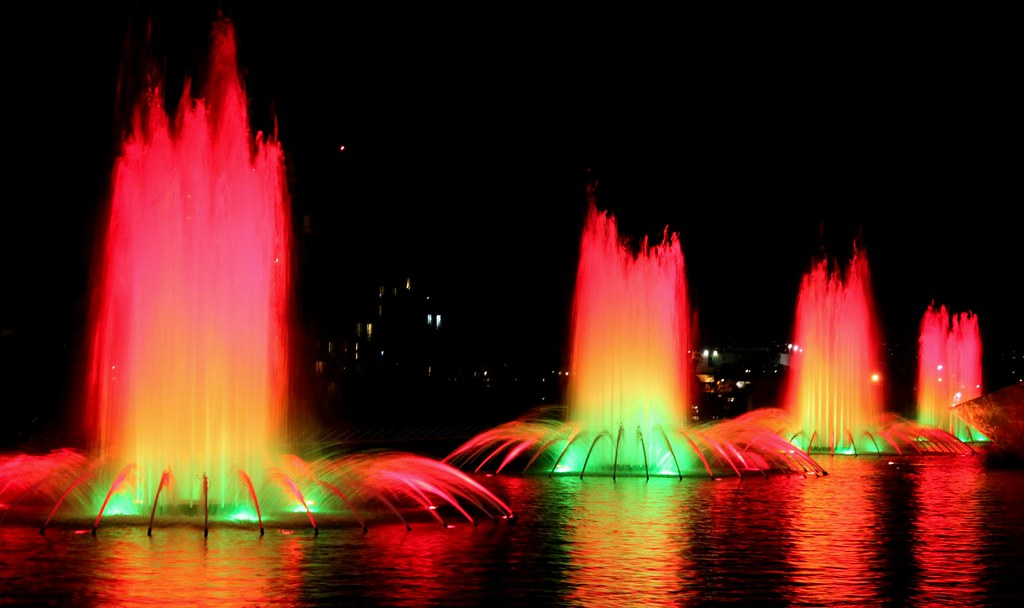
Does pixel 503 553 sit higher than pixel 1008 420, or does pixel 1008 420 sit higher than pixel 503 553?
pixel 1008 420

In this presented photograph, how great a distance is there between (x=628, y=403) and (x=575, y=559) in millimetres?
13847

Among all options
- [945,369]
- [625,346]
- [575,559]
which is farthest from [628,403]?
[945,369]

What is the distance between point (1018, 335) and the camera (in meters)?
82.1

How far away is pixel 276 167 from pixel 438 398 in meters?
34.1

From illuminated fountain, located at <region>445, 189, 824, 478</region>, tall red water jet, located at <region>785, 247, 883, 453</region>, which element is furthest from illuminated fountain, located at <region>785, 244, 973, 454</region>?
illuminated fountain, located at <region>445, 189, 824, 478</region>

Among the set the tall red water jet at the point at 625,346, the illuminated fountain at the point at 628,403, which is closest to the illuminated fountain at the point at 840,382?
the illuminated fountain at the point at 628,403

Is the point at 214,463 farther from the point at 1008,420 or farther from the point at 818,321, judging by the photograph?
the point at 818,321

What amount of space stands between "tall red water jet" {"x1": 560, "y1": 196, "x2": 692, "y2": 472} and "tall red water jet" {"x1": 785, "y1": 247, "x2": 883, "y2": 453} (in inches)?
271

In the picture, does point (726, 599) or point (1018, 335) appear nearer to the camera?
point (726, 599)

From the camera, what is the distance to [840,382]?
126ft

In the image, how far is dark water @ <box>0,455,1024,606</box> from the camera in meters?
12.4

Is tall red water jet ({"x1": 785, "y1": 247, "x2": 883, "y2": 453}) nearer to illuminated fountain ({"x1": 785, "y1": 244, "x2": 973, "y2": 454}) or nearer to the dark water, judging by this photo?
illuminated fountain ({"x1": 785, "y1": 244, "x2": 973, "y2": 454})

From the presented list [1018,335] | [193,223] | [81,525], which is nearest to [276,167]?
[193,223]

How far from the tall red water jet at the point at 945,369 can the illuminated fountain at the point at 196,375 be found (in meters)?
31.1
